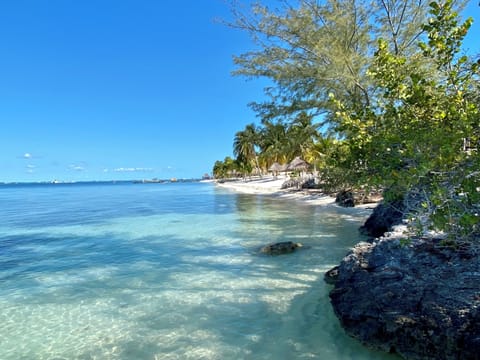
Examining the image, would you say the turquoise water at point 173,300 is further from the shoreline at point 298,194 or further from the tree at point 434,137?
the shoreline at point 298,194

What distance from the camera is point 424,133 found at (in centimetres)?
309

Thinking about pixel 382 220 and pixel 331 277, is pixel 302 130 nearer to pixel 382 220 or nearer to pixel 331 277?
pixel 382 220

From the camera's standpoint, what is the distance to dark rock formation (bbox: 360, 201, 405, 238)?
9453 mm

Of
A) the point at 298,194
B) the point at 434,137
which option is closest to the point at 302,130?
the point at 434,137

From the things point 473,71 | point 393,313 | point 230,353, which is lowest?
point 230,353

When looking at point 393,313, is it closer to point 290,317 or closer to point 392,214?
point 290,317

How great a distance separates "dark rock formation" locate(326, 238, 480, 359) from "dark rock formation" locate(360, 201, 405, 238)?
472cm

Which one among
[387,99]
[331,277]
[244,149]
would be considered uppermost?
[244,149]

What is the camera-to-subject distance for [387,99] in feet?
15.0

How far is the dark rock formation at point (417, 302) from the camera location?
3.19 meters

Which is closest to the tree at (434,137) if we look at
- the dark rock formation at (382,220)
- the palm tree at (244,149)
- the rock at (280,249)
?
the rock at (280,249)

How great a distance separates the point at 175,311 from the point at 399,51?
8653mm

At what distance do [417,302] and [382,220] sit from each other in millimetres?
6819

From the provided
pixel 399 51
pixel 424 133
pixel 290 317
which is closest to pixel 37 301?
pixel 290 317
